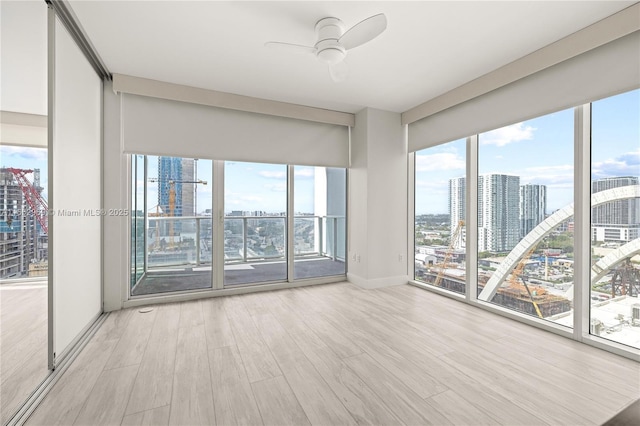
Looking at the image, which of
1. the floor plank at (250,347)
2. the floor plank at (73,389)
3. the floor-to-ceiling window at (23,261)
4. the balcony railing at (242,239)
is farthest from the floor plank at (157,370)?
the balcony railing at (242,239)

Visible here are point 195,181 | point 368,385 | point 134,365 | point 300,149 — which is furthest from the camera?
point 300,149

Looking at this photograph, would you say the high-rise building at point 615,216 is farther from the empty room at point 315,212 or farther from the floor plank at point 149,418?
the floor plank at point 149,418

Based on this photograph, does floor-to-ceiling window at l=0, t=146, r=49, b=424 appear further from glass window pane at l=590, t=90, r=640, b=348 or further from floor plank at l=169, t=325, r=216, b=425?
glass window pane at l=590, t=90, r=640, b=348

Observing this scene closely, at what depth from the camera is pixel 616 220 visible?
2254mm

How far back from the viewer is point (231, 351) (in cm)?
→ 221

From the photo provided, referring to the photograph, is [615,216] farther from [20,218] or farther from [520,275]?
[20,218]

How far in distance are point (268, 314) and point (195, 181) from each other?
1.93 m

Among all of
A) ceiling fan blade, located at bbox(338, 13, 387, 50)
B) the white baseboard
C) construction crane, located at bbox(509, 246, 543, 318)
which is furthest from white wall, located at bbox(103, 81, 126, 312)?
construction crane, located at bbox(509, 246, 543, 318)

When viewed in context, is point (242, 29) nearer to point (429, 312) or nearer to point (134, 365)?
point (134, 365)

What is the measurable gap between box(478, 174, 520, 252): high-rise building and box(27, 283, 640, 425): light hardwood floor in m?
0.83

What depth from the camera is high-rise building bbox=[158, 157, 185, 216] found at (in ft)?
11.6

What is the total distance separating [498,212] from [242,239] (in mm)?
3267

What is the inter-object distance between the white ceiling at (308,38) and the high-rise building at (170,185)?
3.19 ft

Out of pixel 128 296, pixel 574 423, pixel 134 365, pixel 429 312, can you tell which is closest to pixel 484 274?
pixel 429 312
